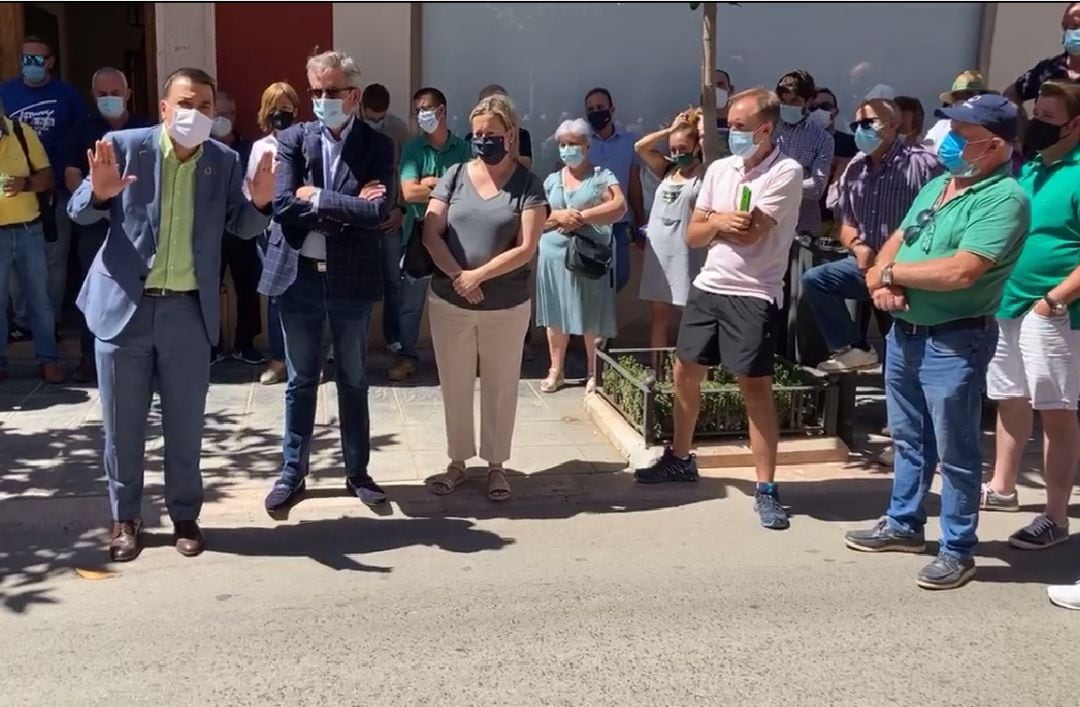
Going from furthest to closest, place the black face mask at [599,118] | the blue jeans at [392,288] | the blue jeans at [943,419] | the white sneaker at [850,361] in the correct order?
1. the black face mask at [599,118]
2. the blue jeans at [392,288]
3. the white sneaker at [850,361]
4. the blue jeans at [943,419]

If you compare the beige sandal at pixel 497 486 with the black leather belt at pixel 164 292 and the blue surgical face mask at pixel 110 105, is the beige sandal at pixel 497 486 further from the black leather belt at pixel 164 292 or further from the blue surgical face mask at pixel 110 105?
the blue surgical face mask at pixel 110 105

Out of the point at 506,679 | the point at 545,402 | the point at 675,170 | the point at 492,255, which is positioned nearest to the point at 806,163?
the point at 675,170

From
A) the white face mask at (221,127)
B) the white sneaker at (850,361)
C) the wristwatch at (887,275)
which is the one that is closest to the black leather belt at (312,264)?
the wristwatch at (887,275)

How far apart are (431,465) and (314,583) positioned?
1.68 meters

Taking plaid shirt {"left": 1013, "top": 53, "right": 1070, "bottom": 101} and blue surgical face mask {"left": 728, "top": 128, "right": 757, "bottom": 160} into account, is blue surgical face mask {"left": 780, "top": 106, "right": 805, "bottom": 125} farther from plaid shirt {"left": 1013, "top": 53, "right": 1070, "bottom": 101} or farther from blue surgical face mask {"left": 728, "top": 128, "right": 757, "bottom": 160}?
blue surgical face mask {"left": 728, "top": 128, "right": 757, "bottom": 160}

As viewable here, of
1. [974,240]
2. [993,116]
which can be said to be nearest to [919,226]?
[974,240]

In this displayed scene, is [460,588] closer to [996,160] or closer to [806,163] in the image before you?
[996,160]

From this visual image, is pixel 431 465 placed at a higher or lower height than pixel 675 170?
lower

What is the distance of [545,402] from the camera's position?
295 inches

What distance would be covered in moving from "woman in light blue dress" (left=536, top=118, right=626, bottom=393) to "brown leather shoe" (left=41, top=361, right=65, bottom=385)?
3.34m

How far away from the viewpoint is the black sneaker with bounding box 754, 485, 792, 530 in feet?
17.3

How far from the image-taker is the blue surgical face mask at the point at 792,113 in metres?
7.29

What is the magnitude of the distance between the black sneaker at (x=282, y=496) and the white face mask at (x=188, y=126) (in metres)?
1.72

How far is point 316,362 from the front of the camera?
17.2 ft
